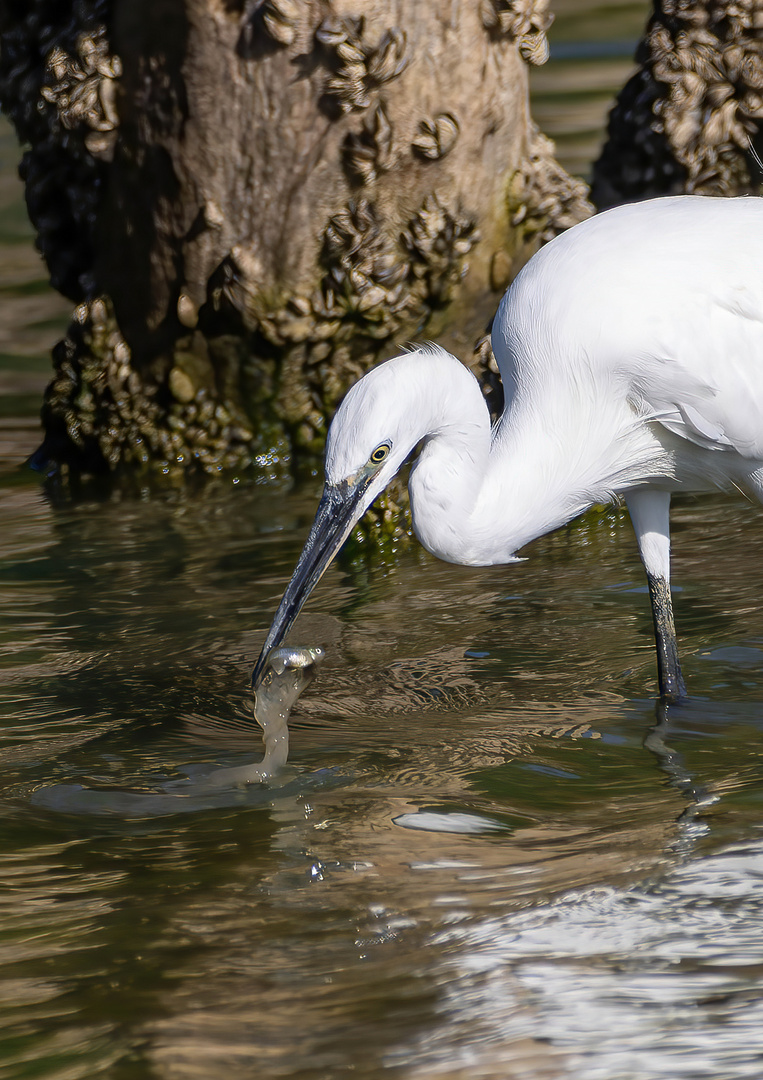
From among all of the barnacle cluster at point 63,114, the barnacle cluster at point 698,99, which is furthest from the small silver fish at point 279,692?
the barnacle cluster at point 698,99

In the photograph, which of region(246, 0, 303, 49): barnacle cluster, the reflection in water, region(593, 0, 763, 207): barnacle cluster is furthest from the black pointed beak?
region(593, 0, 763, 207): barnacle cluster

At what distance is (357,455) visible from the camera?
3934 mm

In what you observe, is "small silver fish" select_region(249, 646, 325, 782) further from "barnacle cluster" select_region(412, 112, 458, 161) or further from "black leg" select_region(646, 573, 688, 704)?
"barnacle cluster" select_region(412, 112, 458, 161)

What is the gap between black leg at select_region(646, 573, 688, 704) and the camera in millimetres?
4715

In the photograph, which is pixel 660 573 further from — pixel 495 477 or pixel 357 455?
pixel 357 455

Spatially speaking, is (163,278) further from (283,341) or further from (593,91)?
(593,91)

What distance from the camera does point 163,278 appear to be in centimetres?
737

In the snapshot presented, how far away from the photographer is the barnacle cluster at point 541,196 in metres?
7.16

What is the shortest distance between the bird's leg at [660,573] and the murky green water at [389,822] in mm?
111

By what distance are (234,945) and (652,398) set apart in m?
2.32

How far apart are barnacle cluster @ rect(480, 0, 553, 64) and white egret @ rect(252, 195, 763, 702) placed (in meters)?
2.23

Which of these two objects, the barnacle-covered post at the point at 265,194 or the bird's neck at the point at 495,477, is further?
the barnacle-covered post at the point at 265,194

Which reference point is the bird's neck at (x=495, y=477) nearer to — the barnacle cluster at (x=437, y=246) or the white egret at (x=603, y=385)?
the white egret at (x=603, y=385)

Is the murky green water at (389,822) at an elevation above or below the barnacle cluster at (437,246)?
below
